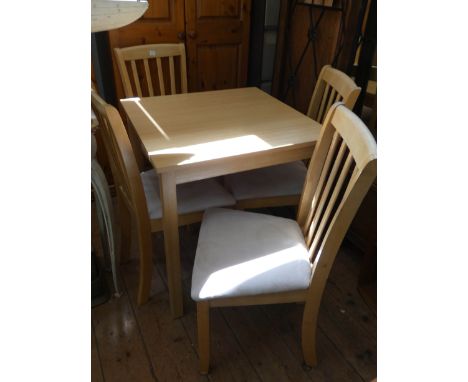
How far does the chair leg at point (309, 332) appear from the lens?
1.13 meters

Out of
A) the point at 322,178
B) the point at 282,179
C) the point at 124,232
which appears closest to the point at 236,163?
the point at 322,178

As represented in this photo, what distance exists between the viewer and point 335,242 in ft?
3.23

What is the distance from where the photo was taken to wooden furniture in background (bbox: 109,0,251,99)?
1912 millimetres

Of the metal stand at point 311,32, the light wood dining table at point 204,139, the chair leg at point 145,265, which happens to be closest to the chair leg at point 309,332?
the light wood dining table at point 204,139

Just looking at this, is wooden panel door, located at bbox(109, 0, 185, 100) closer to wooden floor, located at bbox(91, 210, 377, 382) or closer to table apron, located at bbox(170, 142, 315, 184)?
table apron, located at bbox(170, 142, 315, 184)

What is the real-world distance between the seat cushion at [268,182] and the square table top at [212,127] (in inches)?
10.2

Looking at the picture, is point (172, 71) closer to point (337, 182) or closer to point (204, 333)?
point (337, 182)

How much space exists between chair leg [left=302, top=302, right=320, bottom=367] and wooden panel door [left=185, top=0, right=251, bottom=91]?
1607 mm

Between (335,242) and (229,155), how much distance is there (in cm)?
45

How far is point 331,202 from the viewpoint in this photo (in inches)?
40.9
